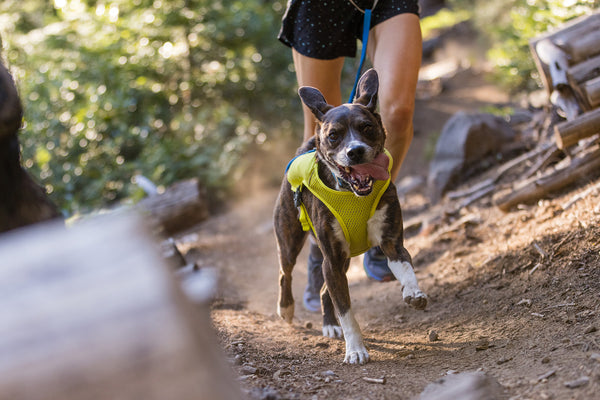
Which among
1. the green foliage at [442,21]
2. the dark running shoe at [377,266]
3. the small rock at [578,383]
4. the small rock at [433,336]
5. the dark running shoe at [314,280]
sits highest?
the small rock at [578,383]

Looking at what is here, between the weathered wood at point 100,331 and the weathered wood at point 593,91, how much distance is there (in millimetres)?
4381

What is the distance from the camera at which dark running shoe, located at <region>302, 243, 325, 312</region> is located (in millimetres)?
4688

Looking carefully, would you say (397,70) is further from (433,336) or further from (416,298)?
(433,336)

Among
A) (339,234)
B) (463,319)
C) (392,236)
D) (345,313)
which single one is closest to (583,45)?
(463,319)

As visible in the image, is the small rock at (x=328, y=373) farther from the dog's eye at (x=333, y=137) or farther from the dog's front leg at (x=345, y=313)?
the dog's eye at (x=333, y=137)

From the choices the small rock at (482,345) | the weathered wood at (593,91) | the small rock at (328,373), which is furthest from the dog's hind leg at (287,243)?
the weathered wood at (593,91)

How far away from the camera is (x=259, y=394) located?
99.0 inches

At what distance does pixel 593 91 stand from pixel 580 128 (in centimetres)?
44

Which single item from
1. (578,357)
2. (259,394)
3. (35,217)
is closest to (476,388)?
(578,357)

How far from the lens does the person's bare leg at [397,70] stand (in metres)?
3.81

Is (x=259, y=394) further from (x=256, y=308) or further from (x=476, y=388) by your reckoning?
(x=256, y=308)

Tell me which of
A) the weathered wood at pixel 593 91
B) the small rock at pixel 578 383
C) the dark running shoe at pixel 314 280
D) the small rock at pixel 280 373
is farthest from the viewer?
the weathered wood at pixel 593 91

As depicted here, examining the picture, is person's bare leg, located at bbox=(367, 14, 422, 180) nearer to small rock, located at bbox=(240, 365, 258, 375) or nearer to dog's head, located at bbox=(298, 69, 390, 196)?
dog's head, located at bbox=(298, 69, 390, 196)

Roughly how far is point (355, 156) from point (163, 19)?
6900 millimetres
